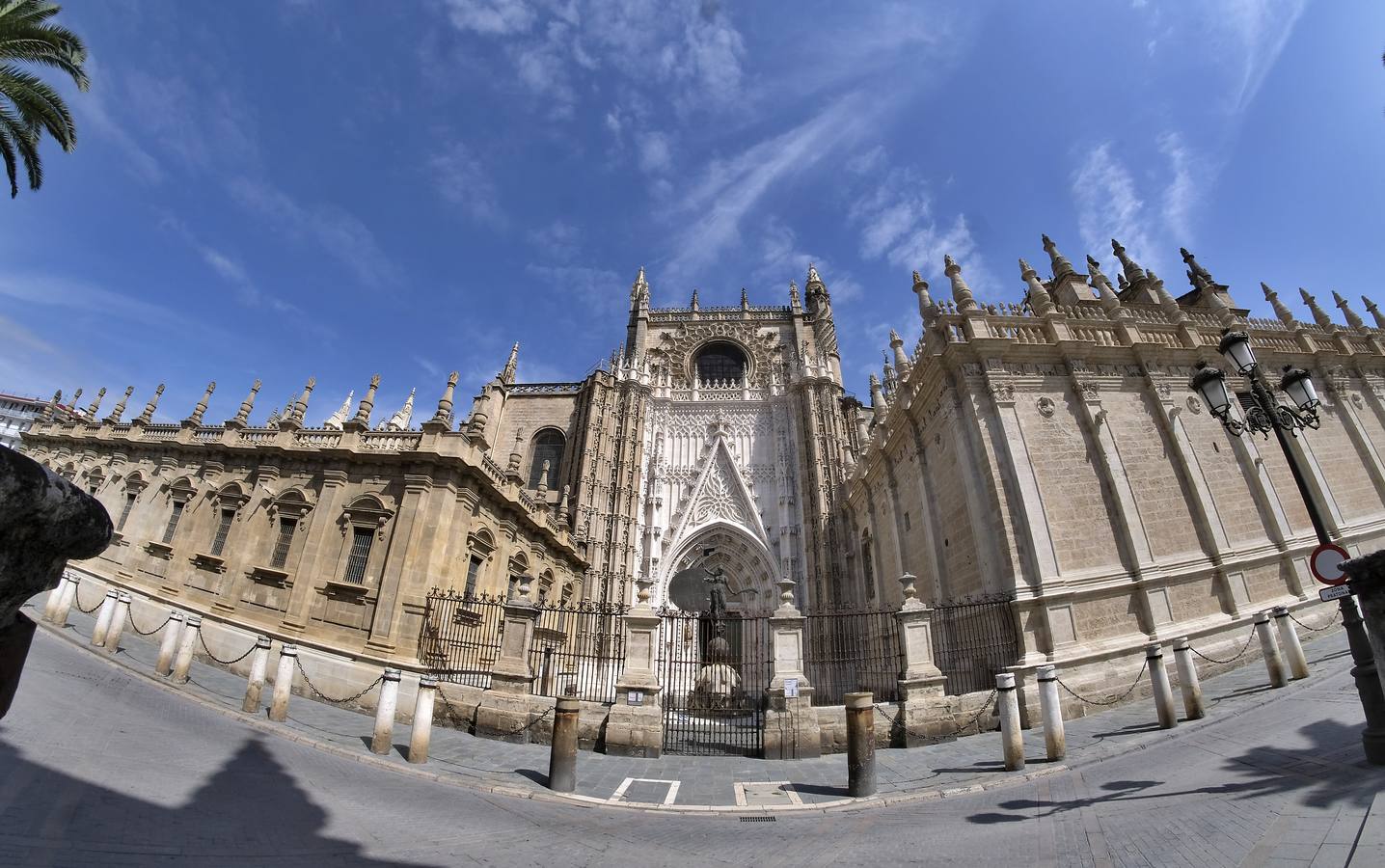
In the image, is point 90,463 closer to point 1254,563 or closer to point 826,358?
point 826,358

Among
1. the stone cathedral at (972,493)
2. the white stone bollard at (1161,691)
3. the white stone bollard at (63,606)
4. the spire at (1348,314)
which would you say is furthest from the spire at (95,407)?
the spire at (1348,314)

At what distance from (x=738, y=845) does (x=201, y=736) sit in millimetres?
7395

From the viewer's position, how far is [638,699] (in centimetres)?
964

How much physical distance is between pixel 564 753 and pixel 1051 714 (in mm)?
6465

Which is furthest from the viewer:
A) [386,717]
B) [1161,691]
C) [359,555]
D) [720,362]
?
[720,362]

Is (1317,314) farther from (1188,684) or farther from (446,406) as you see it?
(446,406)

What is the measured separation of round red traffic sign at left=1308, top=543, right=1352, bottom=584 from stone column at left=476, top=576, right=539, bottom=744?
35.5 feet

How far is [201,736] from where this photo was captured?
739cm

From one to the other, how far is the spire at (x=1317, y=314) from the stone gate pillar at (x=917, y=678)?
18513 millimetres

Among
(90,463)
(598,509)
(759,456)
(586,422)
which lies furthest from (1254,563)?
(90,463)

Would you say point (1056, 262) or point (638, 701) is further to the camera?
point (1056, 262)

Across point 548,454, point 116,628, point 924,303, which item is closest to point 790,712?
point 924,303

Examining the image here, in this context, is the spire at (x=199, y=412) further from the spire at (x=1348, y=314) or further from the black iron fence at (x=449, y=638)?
the spire at (x=1348, y=314)

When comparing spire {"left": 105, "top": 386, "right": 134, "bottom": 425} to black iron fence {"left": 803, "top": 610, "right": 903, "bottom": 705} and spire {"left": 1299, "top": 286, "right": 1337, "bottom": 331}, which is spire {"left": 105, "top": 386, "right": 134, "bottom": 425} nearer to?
black iron fence {"left": 803, "top": 610, "right": 903, "bottom": 705}
